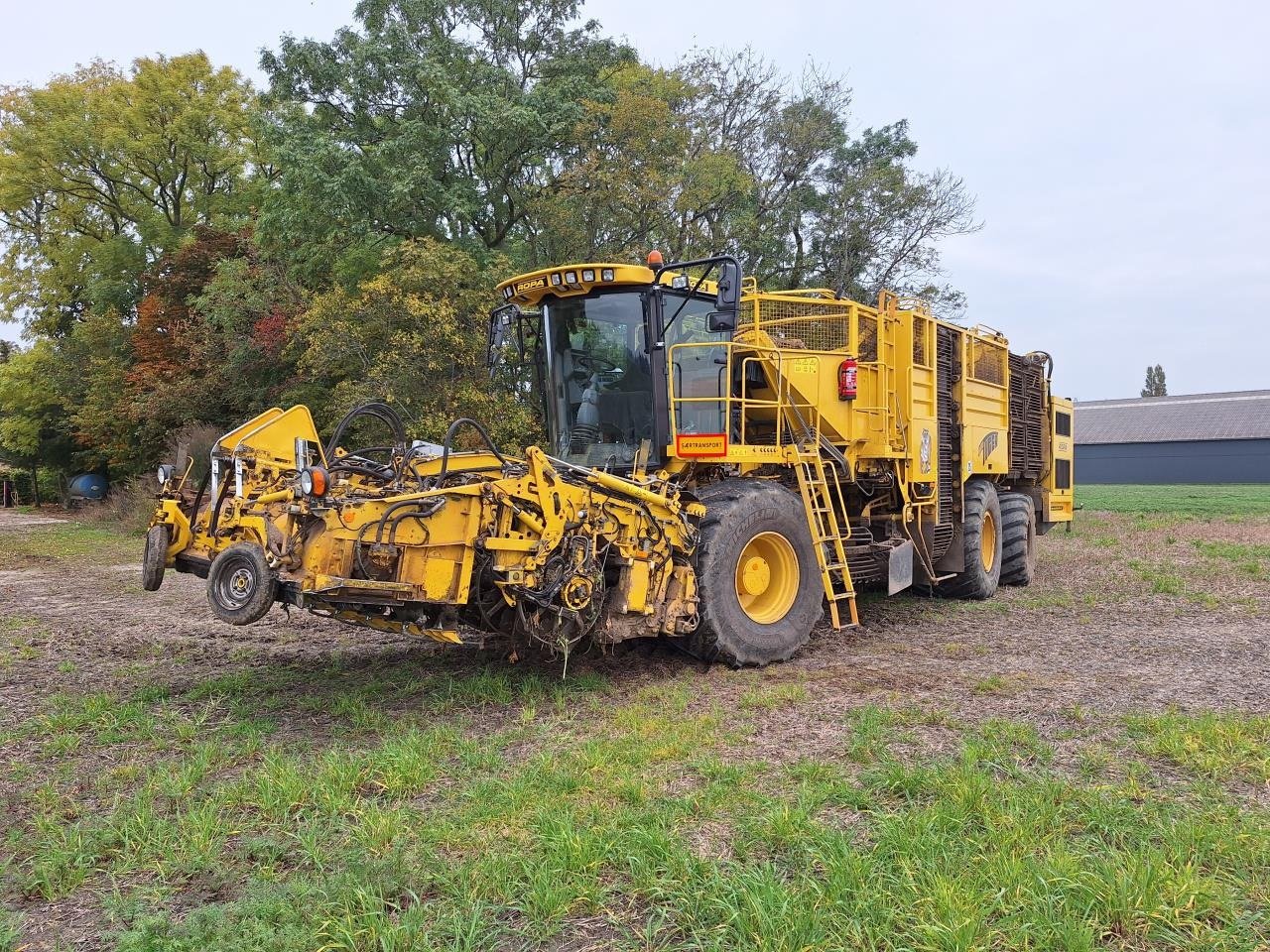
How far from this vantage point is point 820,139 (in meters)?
22.4

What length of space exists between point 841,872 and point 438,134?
18375 mm

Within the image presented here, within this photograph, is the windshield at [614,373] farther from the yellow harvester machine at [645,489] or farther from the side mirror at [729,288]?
the side mirror at [729,288]

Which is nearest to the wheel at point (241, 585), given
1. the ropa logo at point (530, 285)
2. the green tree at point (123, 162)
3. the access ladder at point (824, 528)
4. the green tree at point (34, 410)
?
the ropa logo at point (530, 285)

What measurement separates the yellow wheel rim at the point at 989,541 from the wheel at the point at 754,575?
4092mm

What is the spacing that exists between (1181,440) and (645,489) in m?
58.8

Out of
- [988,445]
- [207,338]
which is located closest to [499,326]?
[988,445]

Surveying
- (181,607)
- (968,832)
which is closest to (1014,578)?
(968,832)

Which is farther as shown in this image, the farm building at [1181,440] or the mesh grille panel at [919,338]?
the farm building at [1181,440]

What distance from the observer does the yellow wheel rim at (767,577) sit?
677cm

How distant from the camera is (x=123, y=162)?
3098cm

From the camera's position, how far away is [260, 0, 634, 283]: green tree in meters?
18.5

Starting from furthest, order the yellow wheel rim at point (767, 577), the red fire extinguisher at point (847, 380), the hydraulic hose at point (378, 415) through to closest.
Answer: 1. the red fire extinguisher at point (847, 380)
2. the yellow wheel rim at point (767, 577)
3. the hydraulic hose at point (378, 415)

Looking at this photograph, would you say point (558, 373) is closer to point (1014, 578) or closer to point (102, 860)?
point (102, 860)

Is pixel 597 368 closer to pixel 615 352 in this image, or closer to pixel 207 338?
pixel 615 352
